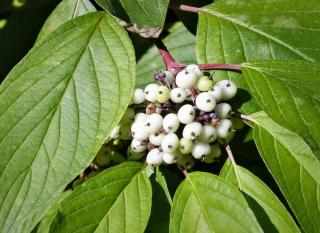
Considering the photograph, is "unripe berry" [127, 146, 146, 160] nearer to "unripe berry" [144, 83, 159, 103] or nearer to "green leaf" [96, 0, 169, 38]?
"unripe berry" [144, 83, 159, 103]

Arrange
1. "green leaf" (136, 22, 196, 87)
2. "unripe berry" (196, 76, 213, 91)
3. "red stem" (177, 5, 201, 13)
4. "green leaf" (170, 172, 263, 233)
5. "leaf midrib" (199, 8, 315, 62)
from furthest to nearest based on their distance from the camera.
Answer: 1. "green leaf" (136, 22, 196, 87)
2. "red stem" (177, 5, 201, 13)
3. "leaf midrib" (199, 8, 315, 62)
4. "unripe berry" (196, 76, 213, 91)
5. "green leaf" (170, 172, 263, 233)

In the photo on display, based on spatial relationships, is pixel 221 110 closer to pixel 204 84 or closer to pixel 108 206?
pixel 204 84

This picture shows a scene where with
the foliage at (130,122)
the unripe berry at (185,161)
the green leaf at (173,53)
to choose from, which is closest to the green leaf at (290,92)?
the foliage at (130,122)

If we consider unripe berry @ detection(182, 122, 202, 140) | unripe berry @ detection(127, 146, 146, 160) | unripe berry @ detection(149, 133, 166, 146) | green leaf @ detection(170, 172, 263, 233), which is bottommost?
green leaf @ detection(170, 172, 263, 233)

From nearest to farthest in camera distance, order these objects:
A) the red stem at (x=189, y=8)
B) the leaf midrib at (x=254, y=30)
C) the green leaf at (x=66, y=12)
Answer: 1. the leaf midrib at (x=254, y=30)
2. the red stem at (x=189, y=8)
3. the green leaf at (x=66, y=12)

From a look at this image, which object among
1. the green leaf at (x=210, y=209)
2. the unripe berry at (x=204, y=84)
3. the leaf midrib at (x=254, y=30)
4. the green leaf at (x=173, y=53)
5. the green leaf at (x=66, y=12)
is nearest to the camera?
the green leaf at (x=210, y=209)

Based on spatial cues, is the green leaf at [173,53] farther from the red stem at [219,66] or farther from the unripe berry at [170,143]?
the unripe berry at [170,143]

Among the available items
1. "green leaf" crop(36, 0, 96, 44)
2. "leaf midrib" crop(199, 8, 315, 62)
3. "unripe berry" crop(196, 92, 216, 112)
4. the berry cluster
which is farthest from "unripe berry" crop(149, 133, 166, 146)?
"green leaf" crop(36, 0, 96, 44)
